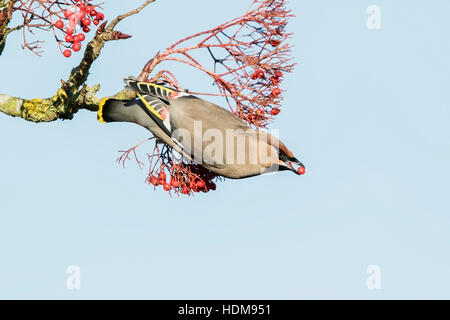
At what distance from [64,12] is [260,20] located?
1427 mm

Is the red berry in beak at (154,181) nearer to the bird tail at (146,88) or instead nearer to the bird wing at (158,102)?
the bird wing at (158,102)

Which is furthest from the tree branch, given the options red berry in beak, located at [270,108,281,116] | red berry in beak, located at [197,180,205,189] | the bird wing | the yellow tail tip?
red berry in beak, located at [270,108,281,116]

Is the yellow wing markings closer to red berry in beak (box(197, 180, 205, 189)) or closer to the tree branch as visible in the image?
the tree branch

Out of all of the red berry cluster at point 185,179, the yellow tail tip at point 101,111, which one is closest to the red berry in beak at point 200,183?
the red berry cluster at point 185,179

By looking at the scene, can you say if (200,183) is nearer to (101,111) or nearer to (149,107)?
(149,107)

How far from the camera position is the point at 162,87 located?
18.0 feet

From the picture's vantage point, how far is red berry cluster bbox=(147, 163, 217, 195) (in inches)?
217

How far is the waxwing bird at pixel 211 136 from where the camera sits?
5277 millimetres

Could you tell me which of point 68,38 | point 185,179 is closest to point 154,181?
point 185,179

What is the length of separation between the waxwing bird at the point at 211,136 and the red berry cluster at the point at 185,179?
17cm

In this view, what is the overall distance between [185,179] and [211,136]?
44 cm

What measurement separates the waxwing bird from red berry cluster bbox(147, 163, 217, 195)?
0.17 metres

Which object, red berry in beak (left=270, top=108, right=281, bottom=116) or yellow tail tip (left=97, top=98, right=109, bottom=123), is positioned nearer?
red berry in beak (left=270, top=108, right=281, bottom=116)

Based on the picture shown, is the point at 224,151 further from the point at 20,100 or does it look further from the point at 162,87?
the point at 20,100
